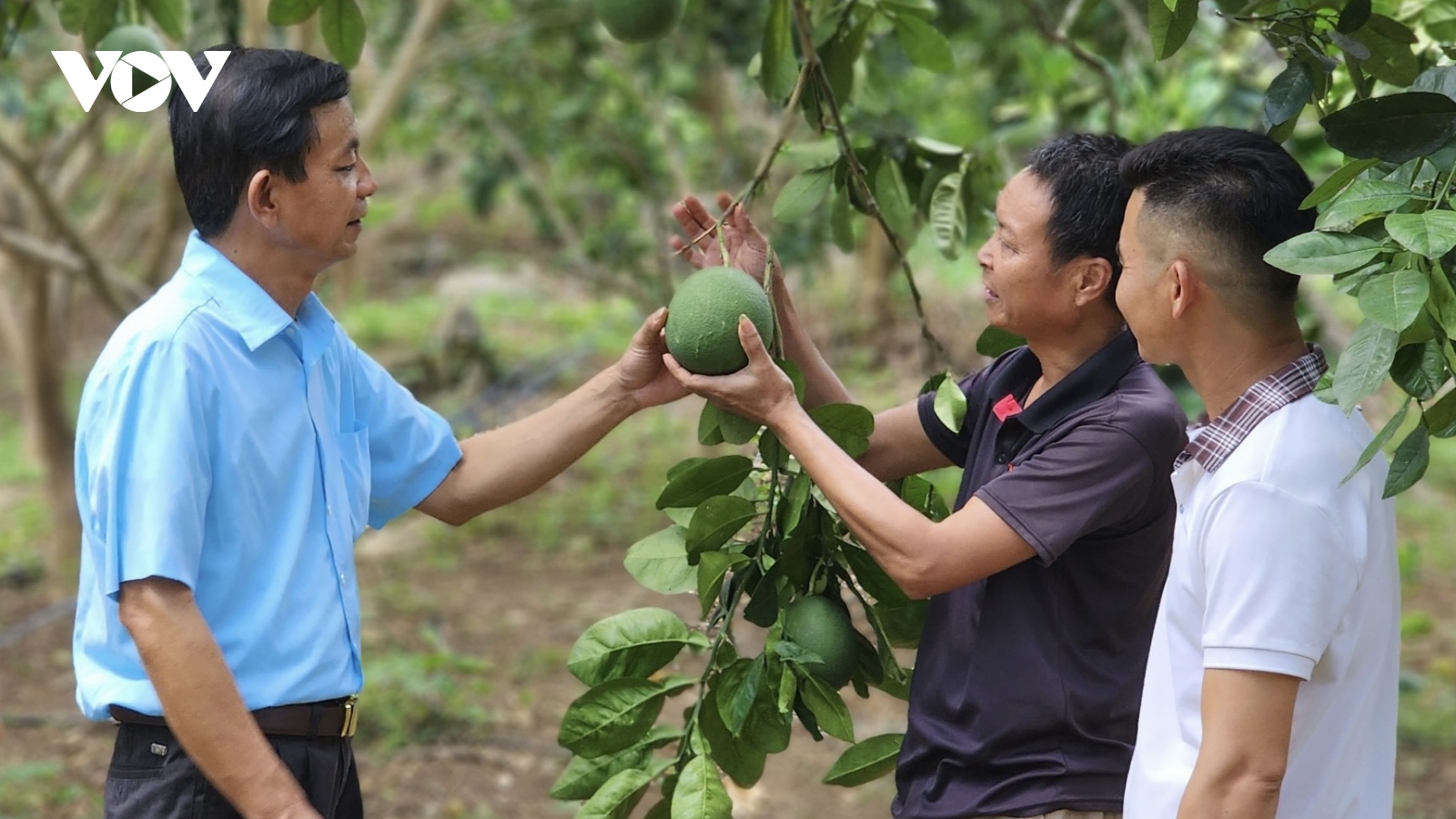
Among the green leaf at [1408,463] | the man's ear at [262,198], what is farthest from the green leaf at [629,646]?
the green leaf at [1408,463]

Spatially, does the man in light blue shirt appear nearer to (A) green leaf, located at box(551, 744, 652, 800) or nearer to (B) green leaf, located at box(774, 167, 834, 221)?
(A) green leaf, located at box(551, 744, 652, 800)

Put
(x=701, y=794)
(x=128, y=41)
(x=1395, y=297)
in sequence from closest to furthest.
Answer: (x=1395, y=297)
(x=701, y=794)
(x=128, y=41)

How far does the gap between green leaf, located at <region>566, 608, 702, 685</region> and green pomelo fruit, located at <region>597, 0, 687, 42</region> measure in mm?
777

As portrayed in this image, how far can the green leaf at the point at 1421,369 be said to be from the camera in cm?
125

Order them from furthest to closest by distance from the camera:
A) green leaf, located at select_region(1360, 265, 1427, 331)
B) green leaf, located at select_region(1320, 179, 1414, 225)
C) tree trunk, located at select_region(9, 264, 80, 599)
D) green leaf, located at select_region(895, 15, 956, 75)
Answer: tree trunk, located at select_region(9, 264, 80, 599)
green leaf, located at select_region(895, 15, 956, 75)
green leaf, located at select_region(1320, 179, 1414, 225)
green leaf, located at select_region(1360, 265, 1427, 331)

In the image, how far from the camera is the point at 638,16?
203 cm

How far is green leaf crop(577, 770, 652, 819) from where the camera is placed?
5.80 ft

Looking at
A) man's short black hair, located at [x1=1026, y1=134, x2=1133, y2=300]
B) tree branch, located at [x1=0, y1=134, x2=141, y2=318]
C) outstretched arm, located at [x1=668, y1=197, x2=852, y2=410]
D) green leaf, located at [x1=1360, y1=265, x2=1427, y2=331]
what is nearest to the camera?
green leaf, located at [x1=1360, y1=265, x2=1427, y2=331]

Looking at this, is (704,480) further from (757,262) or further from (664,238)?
(664,238)

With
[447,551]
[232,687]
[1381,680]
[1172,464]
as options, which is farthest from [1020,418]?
[447,551]

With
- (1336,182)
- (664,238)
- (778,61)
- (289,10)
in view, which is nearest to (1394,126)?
(1336,182)

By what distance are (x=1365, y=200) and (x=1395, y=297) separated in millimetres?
134

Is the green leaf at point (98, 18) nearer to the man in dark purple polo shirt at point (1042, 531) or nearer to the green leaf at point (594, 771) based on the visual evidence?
the man in dark purple polo shirt at point (1042, 531)

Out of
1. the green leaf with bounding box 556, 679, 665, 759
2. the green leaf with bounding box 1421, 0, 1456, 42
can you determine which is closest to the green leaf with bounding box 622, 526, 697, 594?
the green leaf with bounding box 556, 679, 665, 759
